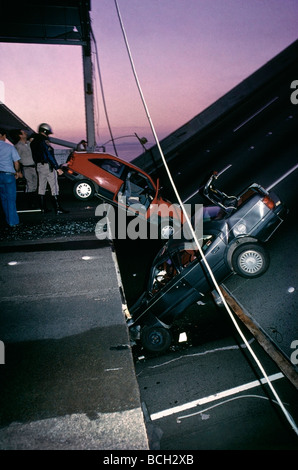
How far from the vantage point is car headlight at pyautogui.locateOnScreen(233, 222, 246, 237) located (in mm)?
3816

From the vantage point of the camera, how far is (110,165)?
7.62 metres

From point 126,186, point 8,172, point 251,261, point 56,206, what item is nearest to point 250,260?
point 251,261

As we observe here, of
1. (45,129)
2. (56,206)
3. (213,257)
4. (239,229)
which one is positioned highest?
(45,129)

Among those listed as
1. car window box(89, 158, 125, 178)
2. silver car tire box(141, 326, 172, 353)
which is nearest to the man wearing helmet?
car window box(89, 158, 125, 178)

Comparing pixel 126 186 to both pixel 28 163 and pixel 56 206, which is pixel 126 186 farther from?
pixel 28 163

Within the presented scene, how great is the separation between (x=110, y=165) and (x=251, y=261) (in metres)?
5.20

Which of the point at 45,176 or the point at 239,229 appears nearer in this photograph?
the point at 239,229

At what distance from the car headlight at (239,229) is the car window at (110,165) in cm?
450

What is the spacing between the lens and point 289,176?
8867 mm

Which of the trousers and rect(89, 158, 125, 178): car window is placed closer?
the trousers

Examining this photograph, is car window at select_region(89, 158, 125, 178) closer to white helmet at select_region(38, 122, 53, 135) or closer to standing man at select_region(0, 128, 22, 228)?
white helmet at select_region(38, 122, 53, 135)

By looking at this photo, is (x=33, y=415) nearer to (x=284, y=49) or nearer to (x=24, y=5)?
(x=24, y=5)

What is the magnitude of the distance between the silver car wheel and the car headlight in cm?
29

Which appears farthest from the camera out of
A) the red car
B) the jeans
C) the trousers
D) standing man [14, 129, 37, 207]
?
standing man [14, 129, 37, 207]
